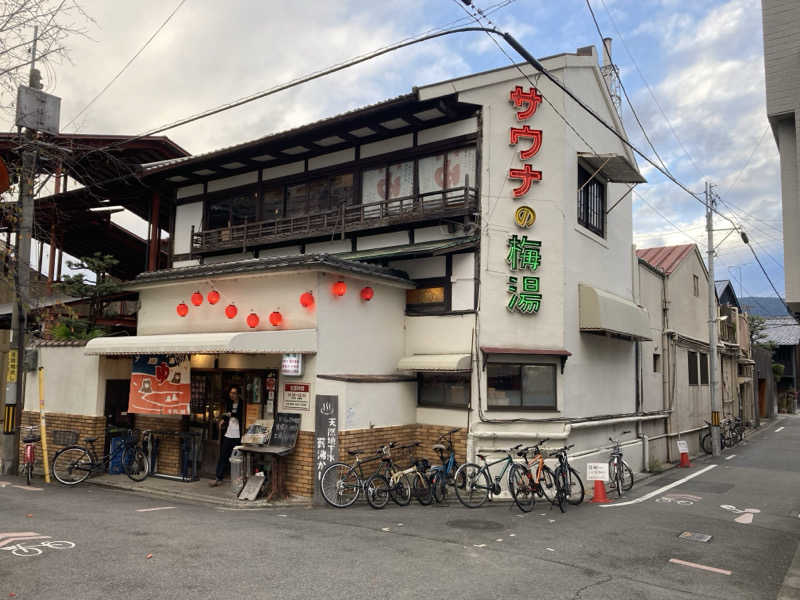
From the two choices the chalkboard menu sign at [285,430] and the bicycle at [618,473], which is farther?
the bicycle at [618,473]

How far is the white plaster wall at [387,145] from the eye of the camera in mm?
16406

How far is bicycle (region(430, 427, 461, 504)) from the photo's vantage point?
1311 cm

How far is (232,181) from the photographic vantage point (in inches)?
794

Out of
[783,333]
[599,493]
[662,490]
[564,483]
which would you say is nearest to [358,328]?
[564,483]

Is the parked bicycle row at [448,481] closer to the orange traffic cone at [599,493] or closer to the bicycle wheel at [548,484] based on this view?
the bicycle wheel at [548,484]

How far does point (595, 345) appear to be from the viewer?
16.7 metres

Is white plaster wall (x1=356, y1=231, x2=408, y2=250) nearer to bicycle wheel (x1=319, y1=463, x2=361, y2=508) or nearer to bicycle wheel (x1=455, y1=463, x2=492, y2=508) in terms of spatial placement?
bicycle wheel (x1=455, y1=463, x2=492, y2=508)

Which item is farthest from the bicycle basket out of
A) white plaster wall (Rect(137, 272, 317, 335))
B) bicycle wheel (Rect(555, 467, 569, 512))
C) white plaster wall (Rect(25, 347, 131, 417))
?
bicycle wheel (Rect(555, 467, 569, 512))

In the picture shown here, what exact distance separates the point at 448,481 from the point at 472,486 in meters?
0.67

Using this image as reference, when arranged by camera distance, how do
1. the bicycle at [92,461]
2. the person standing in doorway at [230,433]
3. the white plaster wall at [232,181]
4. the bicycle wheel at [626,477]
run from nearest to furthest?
1. the person standing in doorway at [230,433]
2. the bicycle at [92,461]
3. the bicycle wheel at [626,477]
4. the white plaster wall at [232,181]

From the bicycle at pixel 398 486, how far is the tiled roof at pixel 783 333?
57.5m

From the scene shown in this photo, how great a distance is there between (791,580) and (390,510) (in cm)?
698

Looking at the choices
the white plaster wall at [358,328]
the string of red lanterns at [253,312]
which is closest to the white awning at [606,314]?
the white plaster wall at [358,328]

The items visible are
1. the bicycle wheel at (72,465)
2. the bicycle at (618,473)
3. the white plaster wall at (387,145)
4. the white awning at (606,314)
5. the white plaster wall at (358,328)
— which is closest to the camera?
the white plaster wall at (358,328)
